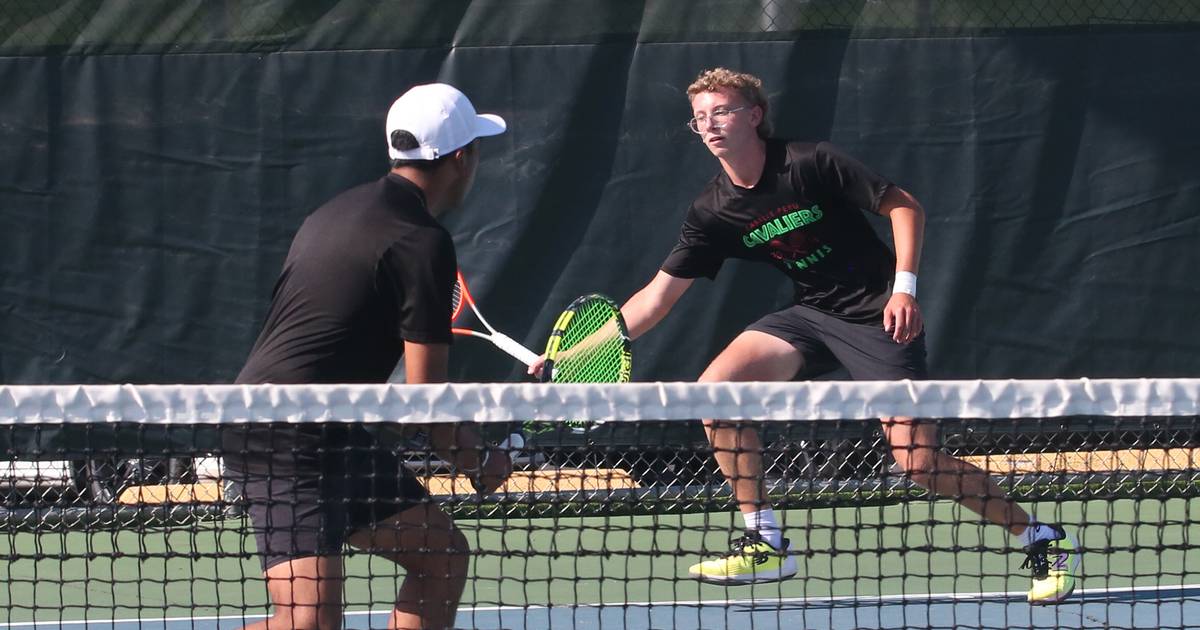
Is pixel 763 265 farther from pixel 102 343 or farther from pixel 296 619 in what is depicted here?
pixel 296 619

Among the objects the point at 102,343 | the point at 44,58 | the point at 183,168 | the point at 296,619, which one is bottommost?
the point at 296,619

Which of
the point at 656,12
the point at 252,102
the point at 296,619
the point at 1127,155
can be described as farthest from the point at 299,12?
the point at 296,619

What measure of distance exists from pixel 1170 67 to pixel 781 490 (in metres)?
1.77

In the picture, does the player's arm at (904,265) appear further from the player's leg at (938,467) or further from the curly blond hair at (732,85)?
the curly blond hair at (732,85)

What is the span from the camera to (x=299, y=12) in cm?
498

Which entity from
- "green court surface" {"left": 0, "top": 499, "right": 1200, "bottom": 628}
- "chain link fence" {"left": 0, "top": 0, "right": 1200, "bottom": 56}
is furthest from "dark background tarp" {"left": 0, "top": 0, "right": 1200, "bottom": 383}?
"green court surface" {"left": 0, "top": 499, "right": 1200, "bottom": 628}

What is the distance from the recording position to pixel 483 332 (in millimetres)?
5012

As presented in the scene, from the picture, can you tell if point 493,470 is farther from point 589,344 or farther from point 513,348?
point 513,348

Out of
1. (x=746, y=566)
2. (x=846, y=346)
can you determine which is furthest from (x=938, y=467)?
(x=746, y=566)

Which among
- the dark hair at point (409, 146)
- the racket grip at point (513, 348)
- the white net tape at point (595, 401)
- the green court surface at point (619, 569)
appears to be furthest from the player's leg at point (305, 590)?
the racket grip at point (513, 348)

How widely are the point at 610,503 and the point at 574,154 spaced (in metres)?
1.81

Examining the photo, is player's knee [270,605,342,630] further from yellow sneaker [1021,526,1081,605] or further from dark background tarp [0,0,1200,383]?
dark background tarp [0,0,1200,383]

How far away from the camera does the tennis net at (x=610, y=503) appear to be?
2.55 m

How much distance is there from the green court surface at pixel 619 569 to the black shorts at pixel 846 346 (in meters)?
0.34
